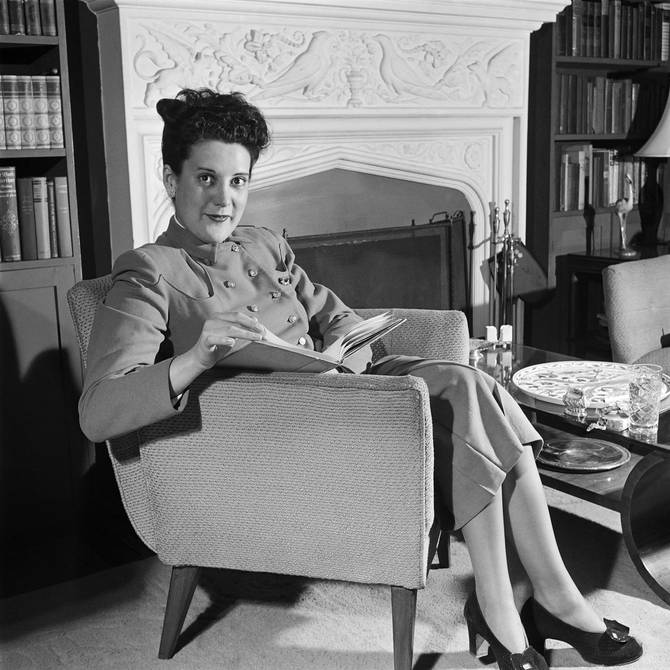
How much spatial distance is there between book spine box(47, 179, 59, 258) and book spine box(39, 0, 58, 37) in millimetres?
398

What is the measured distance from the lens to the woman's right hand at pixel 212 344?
1481mm

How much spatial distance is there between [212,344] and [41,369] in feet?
3.79

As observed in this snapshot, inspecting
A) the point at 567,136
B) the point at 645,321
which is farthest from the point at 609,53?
the point at 645,321

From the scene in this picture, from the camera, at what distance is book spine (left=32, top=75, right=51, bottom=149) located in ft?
7.81

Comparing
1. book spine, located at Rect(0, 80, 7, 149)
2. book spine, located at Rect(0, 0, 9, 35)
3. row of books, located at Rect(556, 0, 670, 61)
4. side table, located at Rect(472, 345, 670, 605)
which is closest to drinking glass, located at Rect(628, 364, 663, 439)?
side table, located at Rect(472, 345, 670, 605)

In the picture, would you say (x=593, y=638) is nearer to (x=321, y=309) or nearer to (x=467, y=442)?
(x=467, y=442)

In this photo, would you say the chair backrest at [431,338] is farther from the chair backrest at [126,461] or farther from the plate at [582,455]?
the chair backrest at [126,461]

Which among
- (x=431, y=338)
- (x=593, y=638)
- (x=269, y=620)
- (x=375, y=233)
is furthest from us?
(x=375, y=233)

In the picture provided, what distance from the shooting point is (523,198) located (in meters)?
3.63

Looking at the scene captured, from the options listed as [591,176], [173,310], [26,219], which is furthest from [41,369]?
[591,176]

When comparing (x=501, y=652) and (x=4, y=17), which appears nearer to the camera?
(x=501, y=652)

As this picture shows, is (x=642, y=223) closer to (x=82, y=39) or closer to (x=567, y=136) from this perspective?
(x=567, y=136)

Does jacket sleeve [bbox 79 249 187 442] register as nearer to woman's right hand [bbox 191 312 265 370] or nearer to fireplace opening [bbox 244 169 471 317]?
woman's right hand [bbox 191 312 265 370]

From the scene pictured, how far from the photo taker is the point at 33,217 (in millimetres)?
2436
